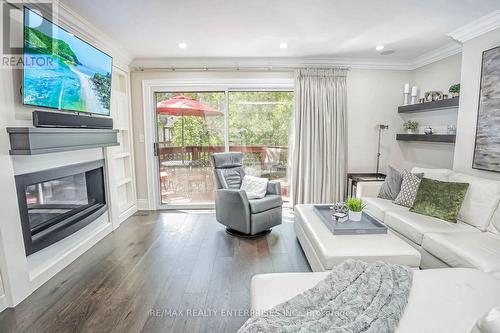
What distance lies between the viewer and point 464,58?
9.62ft

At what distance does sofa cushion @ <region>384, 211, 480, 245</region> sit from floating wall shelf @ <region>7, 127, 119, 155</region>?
332 cm

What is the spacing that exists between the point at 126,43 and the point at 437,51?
14.1 ft

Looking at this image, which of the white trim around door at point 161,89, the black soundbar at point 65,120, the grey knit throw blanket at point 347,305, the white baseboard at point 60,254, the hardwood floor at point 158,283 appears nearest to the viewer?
the grey knit throw blanket at point 347,305

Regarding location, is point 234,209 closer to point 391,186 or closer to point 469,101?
point 391,186

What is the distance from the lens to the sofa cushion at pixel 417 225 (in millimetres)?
2305

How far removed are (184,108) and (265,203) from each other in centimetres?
222

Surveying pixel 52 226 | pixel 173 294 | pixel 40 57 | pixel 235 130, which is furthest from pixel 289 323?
pixel 235 130

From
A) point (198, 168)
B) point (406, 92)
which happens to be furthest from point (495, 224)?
point (198, 168)

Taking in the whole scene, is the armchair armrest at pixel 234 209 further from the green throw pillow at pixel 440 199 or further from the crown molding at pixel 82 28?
the crown molding at pixel 82 28

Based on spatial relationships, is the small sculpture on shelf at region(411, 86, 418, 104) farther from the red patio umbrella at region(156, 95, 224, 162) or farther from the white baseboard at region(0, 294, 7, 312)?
the white baseboard at region(0, 294, 7, 312)

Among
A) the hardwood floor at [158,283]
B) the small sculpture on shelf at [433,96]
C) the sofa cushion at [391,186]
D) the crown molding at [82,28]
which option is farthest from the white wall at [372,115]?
the crown molding at [82,28]

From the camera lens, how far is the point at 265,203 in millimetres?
3152

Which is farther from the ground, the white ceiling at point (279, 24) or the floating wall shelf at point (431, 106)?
the white ceiling at point (279, 24)

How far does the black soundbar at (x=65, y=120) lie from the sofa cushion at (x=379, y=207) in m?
3.38
